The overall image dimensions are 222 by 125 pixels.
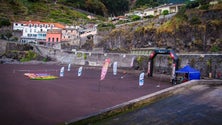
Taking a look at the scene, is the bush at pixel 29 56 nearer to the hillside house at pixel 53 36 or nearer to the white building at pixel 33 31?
the hillside house at pixel 53 36

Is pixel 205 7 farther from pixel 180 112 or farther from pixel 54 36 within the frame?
pixel 54 36

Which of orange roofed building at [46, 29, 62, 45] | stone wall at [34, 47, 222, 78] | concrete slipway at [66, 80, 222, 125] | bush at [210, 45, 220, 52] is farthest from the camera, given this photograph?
orange roofed building at [46, 29, 62, 45]

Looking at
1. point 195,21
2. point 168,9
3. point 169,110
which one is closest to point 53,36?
point 168,9

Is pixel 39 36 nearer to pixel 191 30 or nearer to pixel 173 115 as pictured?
pixel 191 30

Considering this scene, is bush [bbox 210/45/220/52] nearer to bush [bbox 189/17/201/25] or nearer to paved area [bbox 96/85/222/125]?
Result: bush [bbox 189/17/201/25]

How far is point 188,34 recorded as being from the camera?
130 feet

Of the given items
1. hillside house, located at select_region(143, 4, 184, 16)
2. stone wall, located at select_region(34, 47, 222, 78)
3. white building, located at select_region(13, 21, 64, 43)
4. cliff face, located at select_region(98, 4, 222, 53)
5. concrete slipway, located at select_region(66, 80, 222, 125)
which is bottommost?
concrete slipway, located at select_region(66, 80, 222, 125)

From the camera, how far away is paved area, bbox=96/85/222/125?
10.00 metres

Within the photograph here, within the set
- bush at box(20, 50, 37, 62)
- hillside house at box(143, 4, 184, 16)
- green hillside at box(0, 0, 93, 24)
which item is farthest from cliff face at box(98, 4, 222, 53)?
green hillside at box(0, 0, 93, 24)

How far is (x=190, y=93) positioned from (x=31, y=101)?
33.3 feet

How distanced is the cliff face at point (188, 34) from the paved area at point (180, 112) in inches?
966

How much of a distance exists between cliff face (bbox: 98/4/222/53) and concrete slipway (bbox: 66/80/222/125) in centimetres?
2417

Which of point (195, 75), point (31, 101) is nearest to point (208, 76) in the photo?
point (195, 75)

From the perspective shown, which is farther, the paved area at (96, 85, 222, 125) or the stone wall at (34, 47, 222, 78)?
the stone wall at (34, 47, 222, 78)
